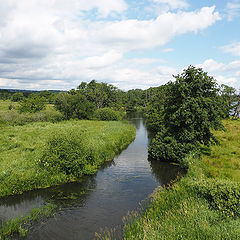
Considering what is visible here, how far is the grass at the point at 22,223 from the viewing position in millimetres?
10719

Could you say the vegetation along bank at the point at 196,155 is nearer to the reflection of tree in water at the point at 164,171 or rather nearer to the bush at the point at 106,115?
the reflection of tree in water at the point at 164,171

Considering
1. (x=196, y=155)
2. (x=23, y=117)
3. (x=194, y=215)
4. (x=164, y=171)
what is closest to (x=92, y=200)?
(x=194, y=215)

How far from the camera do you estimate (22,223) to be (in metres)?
11.7

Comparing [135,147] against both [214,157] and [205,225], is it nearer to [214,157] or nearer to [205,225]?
[214,157]

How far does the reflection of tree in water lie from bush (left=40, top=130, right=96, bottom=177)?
7348 mm

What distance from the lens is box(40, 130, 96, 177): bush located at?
57.4 ft

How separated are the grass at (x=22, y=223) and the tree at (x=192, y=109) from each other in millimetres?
14665

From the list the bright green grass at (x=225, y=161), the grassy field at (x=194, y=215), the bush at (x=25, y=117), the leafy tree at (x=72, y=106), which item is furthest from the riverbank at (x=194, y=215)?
the leafy tree at (x=72, y=106)

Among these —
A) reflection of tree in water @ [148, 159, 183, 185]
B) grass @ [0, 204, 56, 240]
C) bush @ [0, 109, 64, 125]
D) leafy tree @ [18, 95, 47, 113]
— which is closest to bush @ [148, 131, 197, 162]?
reflection of tree in water @ [148, 159, 183, 185]

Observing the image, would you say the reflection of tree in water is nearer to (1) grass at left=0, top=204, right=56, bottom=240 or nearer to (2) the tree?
(2) the tree

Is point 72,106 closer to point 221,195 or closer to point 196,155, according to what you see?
point 196,155

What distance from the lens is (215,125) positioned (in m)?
21.1

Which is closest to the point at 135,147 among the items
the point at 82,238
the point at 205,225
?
the point at 82,238

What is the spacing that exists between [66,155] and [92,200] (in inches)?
197
